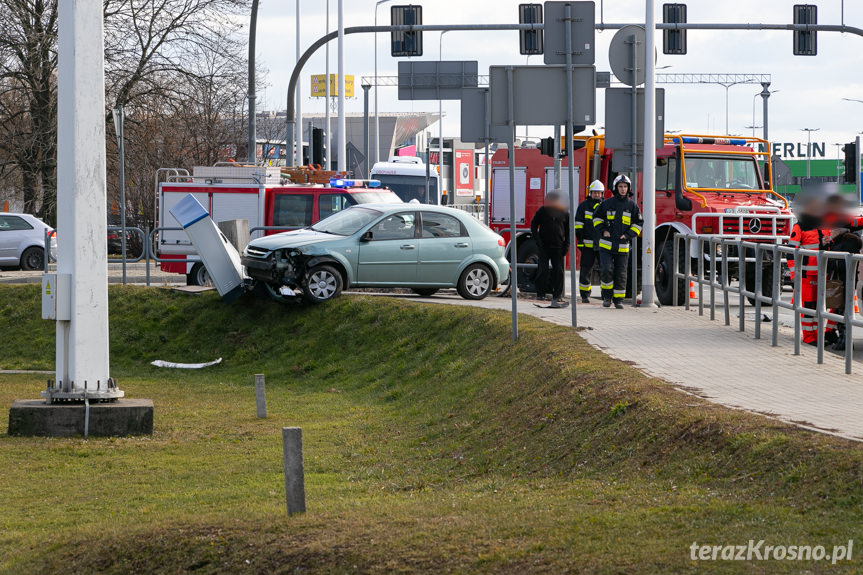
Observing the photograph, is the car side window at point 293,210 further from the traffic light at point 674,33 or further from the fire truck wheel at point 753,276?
the fire truck wheel at point 753,276

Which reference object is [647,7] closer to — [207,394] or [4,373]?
[207,394]

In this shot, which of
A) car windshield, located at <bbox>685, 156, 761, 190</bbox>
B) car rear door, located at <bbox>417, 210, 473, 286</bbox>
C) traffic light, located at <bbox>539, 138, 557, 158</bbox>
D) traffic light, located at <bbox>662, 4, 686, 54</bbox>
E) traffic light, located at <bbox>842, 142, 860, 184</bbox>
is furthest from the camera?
traffic light, located at <bbox>662, 4, 686, 54</bbox>

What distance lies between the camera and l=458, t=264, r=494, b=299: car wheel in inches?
754

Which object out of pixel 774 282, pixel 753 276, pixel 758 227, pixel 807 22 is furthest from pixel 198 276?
pixel 807 22

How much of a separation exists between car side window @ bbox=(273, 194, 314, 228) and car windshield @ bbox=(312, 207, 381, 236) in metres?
3.66

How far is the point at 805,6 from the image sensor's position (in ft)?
89.6

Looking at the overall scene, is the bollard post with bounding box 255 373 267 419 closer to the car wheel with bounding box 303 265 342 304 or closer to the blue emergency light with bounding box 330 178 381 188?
the car wheel with bounding box 303 265 342 304

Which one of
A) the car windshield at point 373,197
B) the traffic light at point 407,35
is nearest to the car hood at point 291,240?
the car windshield at point 373,197

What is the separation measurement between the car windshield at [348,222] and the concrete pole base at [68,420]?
8042 mm

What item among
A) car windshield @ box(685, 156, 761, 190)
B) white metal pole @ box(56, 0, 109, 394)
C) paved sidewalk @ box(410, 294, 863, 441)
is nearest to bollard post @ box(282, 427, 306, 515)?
paved sidewalk @ box(410, 294, 863, 441)

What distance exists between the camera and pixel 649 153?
17.0m

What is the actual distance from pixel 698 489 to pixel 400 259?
1234 centimetres

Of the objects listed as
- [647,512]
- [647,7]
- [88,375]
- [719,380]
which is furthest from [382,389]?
[647,512]

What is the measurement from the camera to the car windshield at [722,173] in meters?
20.5
